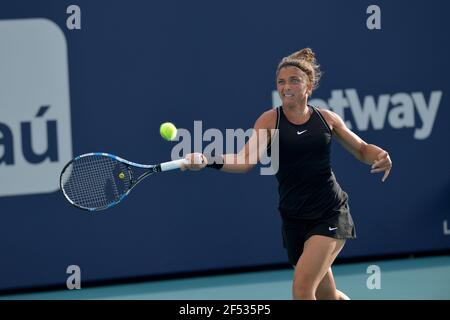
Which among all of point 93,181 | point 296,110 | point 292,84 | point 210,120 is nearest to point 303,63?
point 292,84

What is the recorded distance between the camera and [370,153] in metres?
5.68

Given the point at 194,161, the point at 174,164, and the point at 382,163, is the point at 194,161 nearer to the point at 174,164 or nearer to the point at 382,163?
the point at 174,164

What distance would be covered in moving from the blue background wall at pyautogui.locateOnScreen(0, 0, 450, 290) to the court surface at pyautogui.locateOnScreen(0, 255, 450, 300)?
0.11 m

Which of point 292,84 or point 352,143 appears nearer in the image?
point 292,84

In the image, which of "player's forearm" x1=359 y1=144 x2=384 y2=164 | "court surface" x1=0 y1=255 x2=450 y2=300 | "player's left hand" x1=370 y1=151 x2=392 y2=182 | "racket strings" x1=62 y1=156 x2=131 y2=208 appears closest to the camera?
"player's left hand" x1=370 y1=151 x2=392 y2=182

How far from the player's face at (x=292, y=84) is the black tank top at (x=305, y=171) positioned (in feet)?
0.41

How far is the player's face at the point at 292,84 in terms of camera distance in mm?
5562

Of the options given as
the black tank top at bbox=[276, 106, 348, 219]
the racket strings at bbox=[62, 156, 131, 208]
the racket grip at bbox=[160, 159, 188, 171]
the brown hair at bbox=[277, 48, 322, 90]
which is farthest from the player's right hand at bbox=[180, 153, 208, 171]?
the racket strings at bbox=[62, 156, 131, 208]

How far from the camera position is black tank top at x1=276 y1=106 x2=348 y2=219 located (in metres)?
5.53

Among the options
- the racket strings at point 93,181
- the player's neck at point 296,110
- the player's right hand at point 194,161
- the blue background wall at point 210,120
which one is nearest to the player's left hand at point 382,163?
the player's neck at point 296,110

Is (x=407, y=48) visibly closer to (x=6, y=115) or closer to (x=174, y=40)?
(x=174, y=40)

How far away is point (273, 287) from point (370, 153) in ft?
6.50

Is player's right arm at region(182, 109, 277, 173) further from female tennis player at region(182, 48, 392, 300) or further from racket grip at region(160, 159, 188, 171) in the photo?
racket grip at region(160, 159, 188, 171)

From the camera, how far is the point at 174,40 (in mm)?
7328
